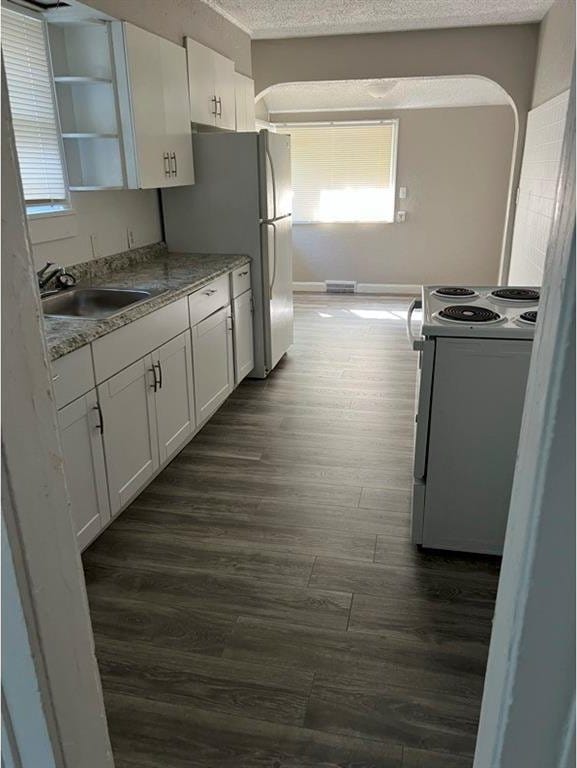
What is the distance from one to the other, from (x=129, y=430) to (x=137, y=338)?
39 centimetres

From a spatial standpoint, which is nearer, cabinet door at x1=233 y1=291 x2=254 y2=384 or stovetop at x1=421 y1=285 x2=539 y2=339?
stovetop at x1=421 y1=285 x2=539 y2=339

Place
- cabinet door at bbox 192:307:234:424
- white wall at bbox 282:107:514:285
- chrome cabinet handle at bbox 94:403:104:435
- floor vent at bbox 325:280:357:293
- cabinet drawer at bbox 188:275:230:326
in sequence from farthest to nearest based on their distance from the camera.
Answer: floor vent at bbox 325:280:357:293
white wall at bbox 282:107:514:285
cabinet door at bbox 192:307:234:424
cabinet drawer at bbox 188:275:230:326
chrome cabinet handle at bbox 94:403:104:435

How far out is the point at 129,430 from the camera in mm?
2469

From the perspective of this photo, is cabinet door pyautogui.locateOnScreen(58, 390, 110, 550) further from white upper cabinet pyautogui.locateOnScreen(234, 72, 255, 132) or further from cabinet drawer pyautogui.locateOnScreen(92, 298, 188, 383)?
white upper cabinet pyautogui.locateOnScreen(234, 72, 255, 132)

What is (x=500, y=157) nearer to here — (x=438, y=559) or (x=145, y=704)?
(x=438, y=559)

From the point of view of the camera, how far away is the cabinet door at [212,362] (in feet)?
10.5

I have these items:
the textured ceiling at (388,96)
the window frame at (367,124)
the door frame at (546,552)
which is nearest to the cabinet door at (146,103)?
the door frame at (546,552)

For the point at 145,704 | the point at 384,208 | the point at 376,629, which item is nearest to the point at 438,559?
the point at 376,629

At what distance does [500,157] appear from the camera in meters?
6.70

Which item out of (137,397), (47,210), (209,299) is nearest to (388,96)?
(209,299)

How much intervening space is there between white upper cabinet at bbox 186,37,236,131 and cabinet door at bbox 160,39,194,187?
12cm

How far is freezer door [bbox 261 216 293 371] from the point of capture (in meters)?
4.07

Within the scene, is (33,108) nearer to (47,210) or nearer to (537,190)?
(47,210)

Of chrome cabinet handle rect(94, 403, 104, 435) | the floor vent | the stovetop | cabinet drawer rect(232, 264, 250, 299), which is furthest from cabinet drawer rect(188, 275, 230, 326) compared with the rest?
the floor vent
